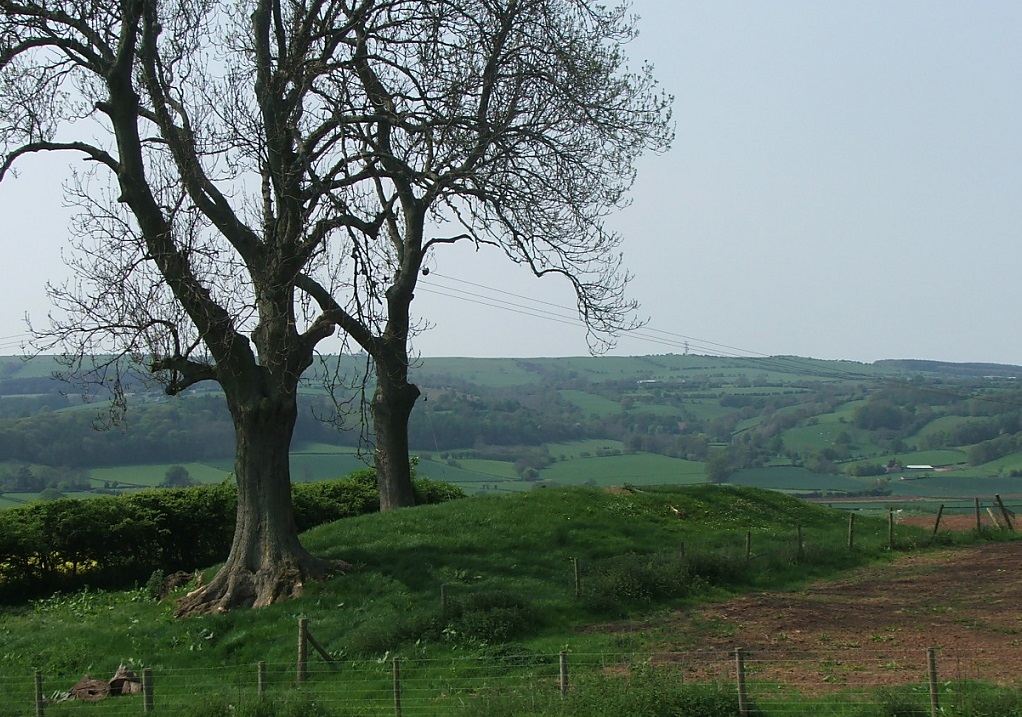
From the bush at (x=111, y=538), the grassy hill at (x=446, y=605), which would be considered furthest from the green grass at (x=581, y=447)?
the bush at (x=111, y=538)

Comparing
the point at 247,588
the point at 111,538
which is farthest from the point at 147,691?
the point at 111,538

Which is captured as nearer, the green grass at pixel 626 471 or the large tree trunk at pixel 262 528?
the large tree trunk at pixel 262 528

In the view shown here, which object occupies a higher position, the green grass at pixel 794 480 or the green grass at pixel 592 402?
the green grass at pixel 592 402

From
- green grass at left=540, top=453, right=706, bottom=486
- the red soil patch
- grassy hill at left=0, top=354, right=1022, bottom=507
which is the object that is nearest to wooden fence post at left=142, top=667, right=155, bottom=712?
grassy hill at left=0, top=354, right=1022, bottom=507

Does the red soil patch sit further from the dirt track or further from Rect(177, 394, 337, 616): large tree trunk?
Rect(177, 394, 337, 616): large tree trunk

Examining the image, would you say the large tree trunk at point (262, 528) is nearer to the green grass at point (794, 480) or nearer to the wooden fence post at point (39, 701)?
the wooden fence post at point (39, 701)

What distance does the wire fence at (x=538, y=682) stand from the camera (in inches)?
468

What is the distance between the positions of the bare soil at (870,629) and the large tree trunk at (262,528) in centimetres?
674

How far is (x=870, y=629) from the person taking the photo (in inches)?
643

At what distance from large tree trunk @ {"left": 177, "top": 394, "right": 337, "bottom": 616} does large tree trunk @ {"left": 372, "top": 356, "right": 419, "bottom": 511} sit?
17.6 feet

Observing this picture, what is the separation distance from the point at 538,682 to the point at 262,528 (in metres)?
7.94

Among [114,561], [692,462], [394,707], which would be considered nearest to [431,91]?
[114,561]

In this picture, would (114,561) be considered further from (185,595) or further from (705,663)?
(705,663)

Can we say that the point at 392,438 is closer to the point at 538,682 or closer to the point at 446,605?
the point at 446,605
